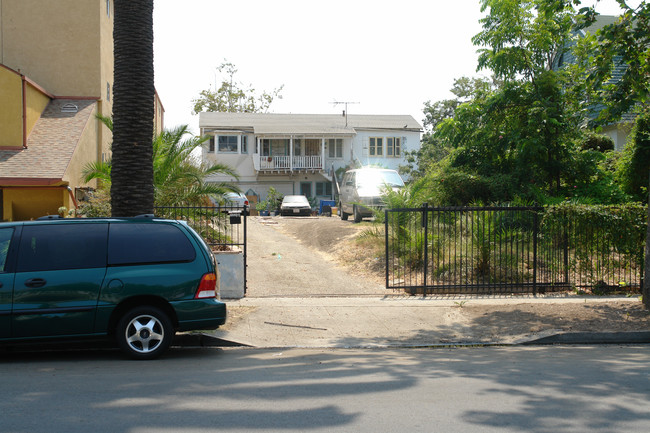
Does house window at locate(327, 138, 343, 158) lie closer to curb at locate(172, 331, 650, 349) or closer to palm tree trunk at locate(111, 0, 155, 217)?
palm tree trunk at locate(111, 0, 155, 217)

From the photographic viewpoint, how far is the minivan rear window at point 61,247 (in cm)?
718

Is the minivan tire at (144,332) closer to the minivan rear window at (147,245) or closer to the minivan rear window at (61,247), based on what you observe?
the minivan rear window at (147,245)

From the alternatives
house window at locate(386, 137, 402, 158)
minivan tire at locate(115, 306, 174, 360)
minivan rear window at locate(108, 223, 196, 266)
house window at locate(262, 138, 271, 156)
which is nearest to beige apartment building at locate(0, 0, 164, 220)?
minivan rear window at locate(108, 223, 196, 266)

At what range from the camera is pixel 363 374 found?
662cm

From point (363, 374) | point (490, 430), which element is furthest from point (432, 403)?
point (363, 374)

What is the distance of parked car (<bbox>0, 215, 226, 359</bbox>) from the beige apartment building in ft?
34.0

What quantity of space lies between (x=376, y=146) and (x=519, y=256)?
30.8 meters

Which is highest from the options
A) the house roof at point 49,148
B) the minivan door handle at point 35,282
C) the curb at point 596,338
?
the house roof at point 49,148

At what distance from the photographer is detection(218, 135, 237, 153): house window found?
42.1 meters

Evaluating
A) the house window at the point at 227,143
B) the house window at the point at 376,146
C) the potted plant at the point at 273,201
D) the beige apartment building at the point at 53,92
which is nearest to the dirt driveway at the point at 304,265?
the beige apartment building at the point at 53,92

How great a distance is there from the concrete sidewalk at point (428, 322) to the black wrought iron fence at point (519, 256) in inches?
33.5

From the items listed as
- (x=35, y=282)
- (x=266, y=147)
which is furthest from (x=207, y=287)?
(x=266, y=147)

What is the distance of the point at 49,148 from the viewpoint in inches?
702

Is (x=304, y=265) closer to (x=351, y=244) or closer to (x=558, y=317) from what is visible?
(x=351, y=244)
